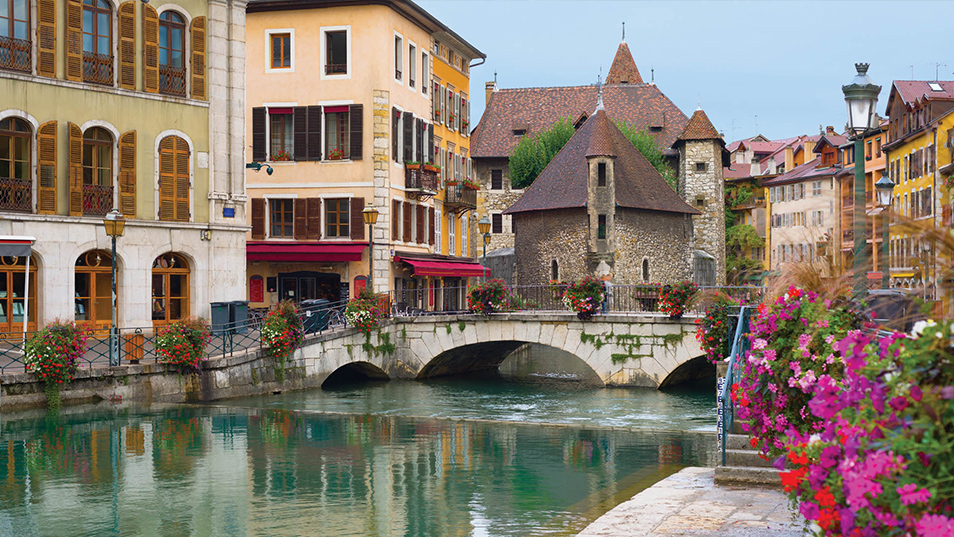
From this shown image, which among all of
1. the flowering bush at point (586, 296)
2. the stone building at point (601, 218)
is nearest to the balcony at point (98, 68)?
the flowering bush at point (586, 296)

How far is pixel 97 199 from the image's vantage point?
80.6 ft

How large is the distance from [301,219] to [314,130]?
9.35 ft

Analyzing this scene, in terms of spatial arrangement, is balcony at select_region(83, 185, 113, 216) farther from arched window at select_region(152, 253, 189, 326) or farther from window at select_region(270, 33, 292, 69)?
window at select_region(270, 33, 292, 69)

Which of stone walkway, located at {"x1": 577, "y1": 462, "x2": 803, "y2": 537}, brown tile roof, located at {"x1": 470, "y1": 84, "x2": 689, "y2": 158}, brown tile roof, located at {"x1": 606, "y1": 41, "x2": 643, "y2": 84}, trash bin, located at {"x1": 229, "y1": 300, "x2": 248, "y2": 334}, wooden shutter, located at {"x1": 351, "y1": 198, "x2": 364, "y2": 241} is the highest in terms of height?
brown tile roof, located at {"x1": 606, "y1": 41, "x2": 643, "y2": 84}

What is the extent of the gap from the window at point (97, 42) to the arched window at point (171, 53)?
1.36m

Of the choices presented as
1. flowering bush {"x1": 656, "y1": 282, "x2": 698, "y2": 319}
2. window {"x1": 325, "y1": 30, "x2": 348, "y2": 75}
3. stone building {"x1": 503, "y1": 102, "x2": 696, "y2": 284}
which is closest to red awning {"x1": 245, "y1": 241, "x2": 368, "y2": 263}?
window {"x1": 325, "y1": 30, "x2": 348, "y2": 75}

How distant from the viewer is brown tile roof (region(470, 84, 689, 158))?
62375 mm

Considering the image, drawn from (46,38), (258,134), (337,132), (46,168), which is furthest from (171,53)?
(337,132)

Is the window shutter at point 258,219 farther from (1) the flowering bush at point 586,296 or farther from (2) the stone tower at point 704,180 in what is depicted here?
(2) the stone tower at point 704,180

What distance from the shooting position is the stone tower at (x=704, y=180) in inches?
2330

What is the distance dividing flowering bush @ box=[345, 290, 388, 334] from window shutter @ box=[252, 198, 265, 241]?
29.8 feet

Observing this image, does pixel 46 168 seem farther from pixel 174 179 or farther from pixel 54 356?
pixel 54 356

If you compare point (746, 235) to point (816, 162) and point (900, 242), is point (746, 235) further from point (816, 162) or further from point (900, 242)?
point (900, 242)

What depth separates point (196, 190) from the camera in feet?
86.6
